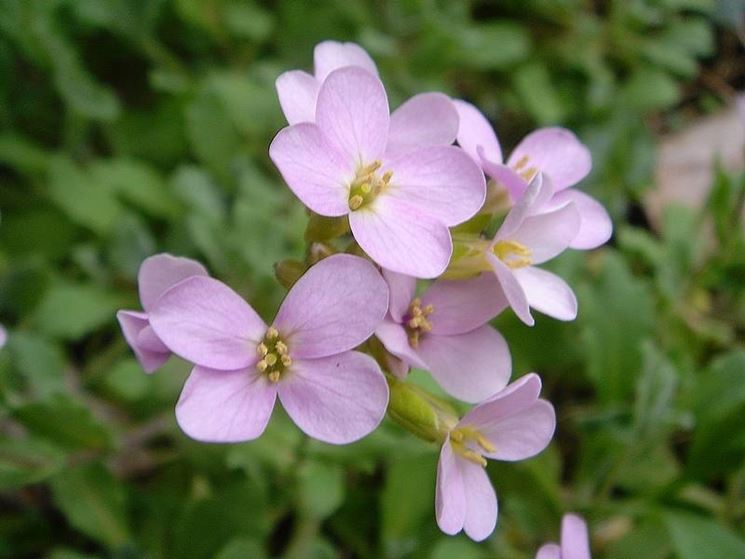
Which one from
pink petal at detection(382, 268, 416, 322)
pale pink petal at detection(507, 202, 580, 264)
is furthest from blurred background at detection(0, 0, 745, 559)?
pale pink petal at detection(507, 202, 580, 264)

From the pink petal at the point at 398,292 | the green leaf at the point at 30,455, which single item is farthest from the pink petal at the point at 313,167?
the green leaf at the point at 30,455

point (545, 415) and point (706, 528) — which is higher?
point (545, 415)

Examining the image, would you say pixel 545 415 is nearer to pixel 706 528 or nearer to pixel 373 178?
pixel 373 178

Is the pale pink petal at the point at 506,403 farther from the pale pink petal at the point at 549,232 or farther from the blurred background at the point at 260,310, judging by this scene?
the blurred background at the point at 260,310

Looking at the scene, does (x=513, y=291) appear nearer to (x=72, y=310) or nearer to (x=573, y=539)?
(x=573, y=539)

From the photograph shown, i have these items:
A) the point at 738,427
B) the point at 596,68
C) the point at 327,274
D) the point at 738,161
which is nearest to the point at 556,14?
the point at 596,68
